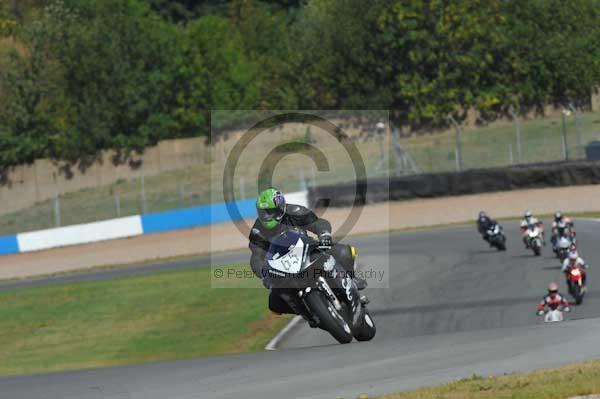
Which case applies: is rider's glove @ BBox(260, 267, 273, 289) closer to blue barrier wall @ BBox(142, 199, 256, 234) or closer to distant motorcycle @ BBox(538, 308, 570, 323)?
distant motorcycle @ BBox(538, 308, 570, 323)

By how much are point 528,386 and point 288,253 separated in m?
3.10

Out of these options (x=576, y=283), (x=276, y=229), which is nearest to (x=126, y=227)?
(x=576, y=283)

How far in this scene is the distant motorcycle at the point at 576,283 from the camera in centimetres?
1734

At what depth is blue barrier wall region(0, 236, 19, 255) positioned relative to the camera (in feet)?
117

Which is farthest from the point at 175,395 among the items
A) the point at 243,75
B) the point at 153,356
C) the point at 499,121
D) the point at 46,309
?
the point at 243,75

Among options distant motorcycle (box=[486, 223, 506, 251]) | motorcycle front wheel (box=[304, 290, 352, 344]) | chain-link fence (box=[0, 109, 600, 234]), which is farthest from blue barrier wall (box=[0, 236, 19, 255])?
motorcycle front wheel (box=[304, 290, 352, 344])

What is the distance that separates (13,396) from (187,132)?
45.9 meters

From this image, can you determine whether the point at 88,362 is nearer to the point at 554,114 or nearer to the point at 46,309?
the point at 46,309

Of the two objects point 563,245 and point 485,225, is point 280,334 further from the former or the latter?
point 485,225

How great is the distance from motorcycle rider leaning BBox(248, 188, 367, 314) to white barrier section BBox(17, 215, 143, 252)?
25.9 metres

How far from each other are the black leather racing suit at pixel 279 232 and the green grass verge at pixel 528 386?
282 cm

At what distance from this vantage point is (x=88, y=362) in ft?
52.2

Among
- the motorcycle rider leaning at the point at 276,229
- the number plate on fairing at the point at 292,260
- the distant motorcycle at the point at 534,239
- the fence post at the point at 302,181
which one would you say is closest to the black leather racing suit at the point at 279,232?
the motorcycle rider leaning at the point at 276,229

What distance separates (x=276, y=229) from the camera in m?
10.6
